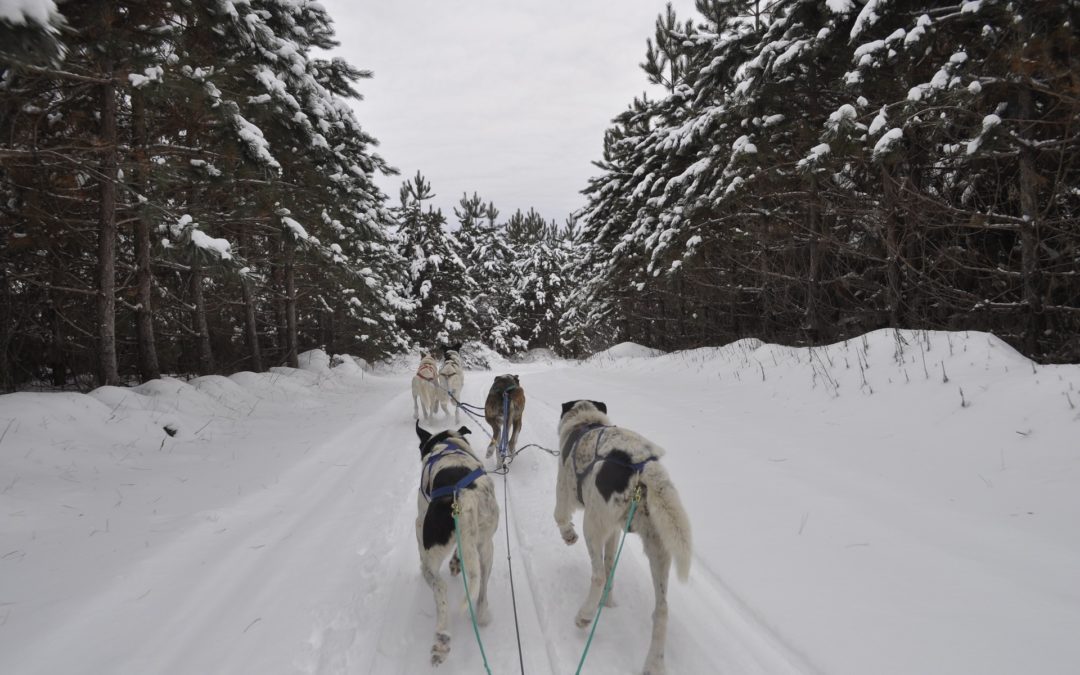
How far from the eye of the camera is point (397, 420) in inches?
355

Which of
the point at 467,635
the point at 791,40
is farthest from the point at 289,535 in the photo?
the point at 791,40

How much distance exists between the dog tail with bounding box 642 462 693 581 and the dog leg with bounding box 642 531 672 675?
9 cm

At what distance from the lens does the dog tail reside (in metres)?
2.54

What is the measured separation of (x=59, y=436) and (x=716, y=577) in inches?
287

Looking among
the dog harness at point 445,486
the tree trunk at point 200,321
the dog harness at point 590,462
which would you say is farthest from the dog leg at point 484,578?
the tree trunk at point 200,321

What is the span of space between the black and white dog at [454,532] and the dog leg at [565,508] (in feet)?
2.33

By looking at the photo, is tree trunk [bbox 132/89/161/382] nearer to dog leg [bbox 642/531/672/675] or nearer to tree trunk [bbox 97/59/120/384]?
tree trunk [bbox 97/59/120/384]

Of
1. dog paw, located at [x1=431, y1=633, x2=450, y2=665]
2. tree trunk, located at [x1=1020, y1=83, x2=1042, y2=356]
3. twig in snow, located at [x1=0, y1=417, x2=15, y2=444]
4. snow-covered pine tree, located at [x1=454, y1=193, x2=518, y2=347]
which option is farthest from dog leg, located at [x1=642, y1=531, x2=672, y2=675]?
snow-covered pine tree, located at [x1=454, y1=193, x2=518, y2=347]

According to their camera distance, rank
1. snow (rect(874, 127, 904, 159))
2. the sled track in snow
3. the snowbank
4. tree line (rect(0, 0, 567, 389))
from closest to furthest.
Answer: the sled track in snow < snow (rect(874, 127, 904, 159)) < tree line (rect(0, 0, 567, 389)) < the snowbank

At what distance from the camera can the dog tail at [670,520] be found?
2.54 meters

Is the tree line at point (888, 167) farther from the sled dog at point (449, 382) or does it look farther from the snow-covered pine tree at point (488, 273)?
the snow-covered pine tree at point (488, 273)

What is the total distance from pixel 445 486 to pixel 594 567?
1.13 meters

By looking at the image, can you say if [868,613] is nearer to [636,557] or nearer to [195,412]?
[636,557]

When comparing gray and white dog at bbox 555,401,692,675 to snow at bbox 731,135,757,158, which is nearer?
gray and white dog at bbox 555,401,692,675
